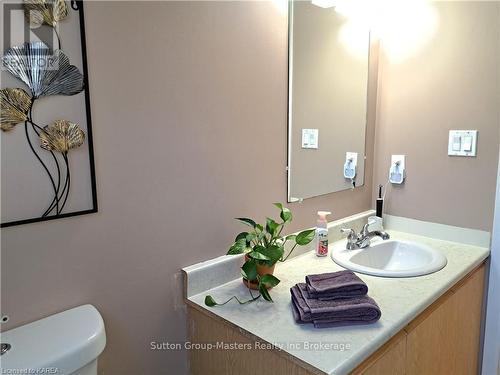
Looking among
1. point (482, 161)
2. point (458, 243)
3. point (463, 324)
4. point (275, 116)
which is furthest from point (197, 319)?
point (482, 161)

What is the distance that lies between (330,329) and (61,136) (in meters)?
0.83

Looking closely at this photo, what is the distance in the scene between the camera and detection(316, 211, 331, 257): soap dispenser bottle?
5.06 ft

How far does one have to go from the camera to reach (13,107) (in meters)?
0.84

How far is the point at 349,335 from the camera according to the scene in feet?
3.24

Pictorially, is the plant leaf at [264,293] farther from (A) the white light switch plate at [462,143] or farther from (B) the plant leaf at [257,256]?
(A) the white light switch plate at [462,143]

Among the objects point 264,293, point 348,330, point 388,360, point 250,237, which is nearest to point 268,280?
point 264,293

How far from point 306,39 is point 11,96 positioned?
3.60ft

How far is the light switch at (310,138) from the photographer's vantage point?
5.22 ft

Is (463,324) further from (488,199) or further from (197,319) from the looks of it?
(197,319)

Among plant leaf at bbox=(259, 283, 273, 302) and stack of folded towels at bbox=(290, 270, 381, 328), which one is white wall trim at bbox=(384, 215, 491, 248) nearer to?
stack of folded towels at bbox=(290, 270, 381, 328)

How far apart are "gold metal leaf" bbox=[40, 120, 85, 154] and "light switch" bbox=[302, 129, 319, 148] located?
903 mm

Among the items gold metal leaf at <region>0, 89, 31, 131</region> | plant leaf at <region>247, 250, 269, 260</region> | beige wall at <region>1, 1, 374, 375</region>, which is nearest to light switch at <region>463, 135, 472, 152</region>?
beige wall at <region>1, 1, 374, 375</region>

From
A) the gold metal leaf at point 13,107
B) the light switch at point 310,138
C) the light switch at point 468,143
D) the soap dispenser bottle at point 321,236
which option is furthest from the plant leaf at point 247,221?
the light switch at point 468,143

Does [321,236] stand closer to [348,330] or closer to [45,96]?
[348,330]
